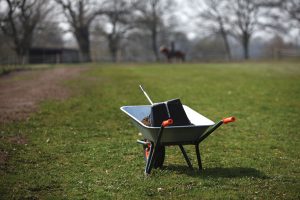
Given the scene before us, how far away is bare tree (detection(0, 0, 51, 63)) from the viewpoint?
52375mm

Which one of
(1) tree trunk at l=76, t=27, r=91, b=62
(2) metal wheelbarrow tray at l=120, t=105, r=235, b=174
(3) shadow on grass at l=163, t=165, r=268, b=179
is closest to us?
(2) metal wheelbarrow tray at l=120, t=105, r=235, b=174

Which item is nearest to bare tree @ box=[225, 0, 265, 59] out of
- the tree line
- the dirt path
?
the tree line

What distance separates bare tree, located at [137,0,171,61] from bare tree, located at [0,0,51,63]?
1478 centimetres

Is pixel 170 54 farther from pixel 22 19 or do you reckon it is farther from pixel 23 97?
pixel 23 97

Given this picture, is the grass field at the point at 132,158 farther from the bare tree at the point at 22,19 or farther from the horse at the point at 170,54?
the bare tree at the point at 22,19

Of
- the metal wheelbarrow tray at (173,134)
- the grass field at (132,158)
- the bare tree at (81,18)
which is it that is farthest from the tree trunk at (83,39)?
the metal wheelbarrow tray at (173,134)

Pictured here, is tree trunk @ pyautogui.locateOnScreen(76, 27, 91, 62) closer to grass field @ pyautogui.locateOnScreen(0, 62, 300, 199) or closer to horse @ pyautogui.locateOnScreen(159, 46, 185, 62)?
horse @ pyautogui.locateOnScreen(159, 46, 185, 62)

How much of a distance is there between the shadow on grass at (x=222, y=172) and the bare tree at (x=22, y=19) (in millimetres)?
46015

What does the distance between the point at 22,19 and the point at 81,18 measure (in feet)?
26.9

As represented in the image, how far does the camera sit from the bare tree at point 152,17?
2714 inches

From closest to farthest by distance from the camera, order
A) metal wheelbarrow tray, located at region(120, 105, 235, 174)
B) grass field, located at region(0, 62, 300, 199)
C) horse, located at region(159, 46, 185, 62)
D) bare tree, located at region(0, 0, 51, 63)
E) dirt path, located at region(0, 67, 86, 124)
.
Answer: grass field, located at region(0, 62, 300, 199) < metal wheelbarrow tray, located at region(120, 105, 235, 174) < dirt path, located at region(0, 67, 86, 124) < horse, located at region(159, 46, 185, 62) < bare tree, located at region(0, 0, 51, 63)

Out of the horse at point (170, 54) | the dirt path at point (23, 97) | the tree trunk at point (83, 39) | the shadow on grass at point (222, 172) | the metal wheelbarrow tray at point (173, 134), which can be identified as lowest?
the shadow on grass at point (222, 172)

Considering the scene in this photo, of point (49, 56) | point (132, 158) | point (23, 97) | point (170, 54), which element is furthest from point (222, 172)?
point (49, 56)

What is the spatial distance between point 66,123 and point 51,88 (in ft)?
28.1
